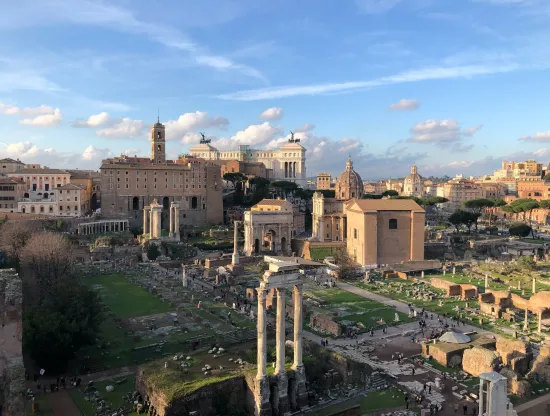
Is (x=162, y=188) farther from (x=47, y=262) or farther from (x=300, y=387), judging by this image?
(x=300, y=387)

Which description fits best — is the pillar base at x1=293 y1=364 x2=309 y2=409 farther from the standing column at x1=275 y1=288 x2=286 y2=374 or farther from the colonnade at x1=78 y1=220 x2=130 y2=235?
the colonnade at x1=78 y1=220 x2=130 y2=235

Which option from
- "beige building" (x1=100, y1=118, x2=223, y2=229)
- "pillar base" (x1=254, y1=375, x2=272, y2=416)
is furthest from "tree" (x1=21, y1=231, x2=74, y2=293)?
"beige building" (x1=100, y1=118, x2=223, y2=229)

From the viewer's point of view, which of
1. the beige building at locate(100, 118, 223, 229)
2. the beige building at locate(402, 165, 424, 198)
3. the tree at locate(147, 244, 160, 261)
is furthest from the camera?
the beige building at locate(402, 165, 424, 198)

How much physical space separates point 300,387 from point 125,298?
19.2 metres

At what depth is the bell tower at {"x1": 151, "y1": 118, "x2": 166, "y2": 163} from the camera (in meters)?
71.9

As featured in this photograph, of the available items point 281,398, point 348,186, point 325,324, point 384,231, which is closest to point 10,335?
point 281,398

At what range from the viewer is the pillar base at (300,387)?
1789 centimetres

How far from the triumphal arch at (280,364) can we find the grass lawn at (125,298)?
47.2ft

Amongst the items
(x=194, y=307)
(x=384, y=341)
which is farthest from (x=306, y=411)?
(x=194, y=307)

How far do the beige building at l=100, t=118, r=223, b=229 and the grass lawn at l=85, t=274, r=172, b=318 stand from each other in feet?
80.4

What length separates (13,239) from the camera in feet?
129

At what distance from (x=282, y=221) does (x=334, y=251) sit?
7.30 meters

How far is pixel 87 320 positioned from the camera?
21.6m

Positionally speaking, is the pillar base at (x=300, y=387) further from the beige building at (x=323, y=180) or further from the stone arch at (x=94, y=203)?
the beige building at (x=323, y=180)
